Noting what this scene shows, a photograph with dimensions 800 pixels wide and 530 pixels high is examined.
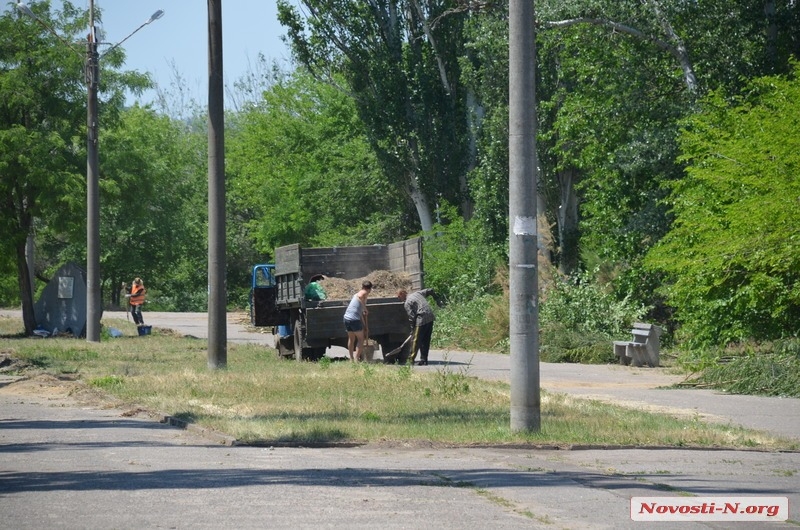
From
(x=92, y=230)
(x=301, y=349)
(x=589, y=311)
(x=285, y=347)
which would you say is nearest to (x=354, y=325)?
(x=301, y=349)

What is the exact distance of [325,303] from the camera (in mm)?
24266

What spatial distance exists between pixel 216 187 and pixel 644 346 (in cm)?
999

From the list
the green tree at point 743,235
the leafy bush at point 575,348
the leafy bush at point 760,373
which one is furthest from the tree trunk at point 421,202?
the leafy bush at point 760,373

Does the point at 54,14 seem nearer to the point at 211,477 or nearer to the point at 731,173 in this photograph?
the point at 731,173

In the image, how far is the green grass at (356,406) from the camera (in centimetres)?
1218

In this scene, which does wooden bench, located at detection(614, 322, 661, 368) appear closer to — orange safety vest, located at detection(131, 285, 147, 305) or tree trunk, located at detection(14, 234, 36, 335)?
orange safety vest, located at detection(131, 285, 147, 305)

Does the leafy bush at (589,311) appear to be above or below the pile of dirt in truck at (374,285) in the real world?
below

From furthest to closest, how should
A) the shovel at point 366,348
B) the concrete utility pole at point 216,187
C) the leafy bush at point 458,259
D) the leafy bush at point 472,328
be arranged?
the leafy bush at point 458,259 < the leafy bush at point 472,328 < the shovel at point 366,348 < the concrete utility pole at point 216,187

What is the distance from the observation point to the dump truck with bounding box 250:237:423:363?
2427 centimetres

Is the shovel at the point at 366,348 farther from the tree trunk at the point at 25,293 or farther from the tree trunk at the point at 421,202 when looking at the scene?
the tree trunk at the point at 421,202

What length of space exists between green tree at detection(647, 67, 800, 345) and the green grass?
13.4ft

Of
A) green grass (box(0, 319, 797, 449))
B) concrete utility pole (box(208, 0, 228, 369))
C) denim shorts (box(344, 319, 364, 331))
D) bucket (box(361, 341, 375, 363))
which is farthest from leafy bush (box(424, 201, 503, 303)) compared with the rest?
concrete utility pole (box(208, 0, 228, 369))

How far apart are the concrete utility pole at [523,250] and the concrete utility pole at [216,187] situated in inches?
385

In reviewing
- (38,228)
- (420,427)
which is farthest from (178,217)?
(420,427)
